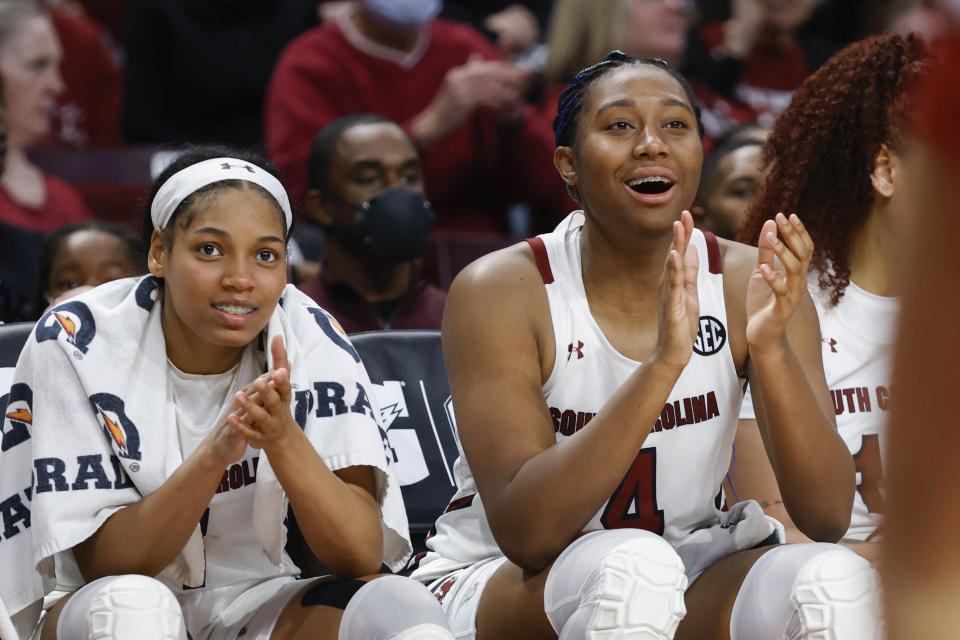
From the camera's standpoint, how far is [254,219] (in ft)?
8.68

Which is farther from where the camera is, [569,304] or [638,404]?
[569,304]

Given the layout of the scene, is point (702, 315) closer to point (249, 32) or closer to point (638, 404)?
point (638, 404)

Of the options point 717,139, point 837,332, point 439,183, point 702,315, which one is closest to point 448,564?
point 702,315

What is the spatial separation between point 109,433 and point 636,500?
3.48 ft

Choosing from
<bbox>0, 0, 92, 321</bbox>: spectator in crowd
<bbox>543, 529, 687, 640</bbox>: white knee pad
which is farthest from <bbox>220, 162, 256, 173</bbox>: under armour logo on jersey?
<bbox>0, 0, 92, 321</bbox>: spectator in crowd

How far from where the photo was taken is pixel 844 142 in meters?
3.14

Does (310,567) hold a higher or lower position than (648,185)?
lower

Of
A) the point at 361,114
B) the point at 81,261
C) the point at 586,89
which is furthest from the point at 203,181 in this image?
the point at 361,114

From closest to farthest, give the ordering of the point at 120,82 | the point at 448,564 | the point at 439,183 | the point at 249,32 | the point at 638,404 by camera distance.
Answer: the point at 638,404, the point at 448,564, the point at 439,183, the point at 249,32, the point at 120,82

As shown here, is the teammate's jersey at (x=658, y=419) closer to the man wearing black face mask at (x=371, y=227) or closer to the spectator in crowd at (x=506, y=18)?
the man wearing black face mask at (x=371, y=227)

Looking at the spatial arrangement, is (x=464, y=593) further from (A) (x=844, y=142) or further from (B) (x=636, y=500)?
(A) (x=844, y=142)

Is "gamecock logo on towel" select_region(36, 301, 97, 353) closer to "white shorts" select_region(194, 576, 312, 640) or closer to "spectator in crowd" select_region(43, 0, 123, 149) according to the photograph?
"white shorts" select_region(194, 576, 312, 640)

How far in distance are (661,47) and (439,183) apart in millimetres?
1098

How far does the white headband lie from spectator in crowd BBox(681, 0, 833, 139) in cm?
333
